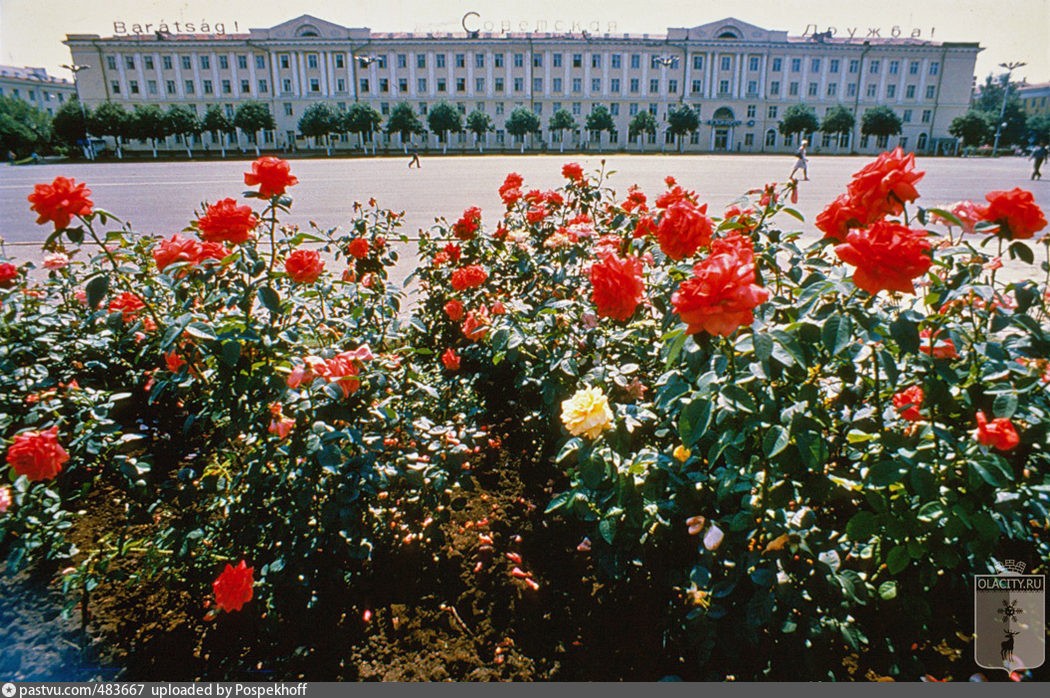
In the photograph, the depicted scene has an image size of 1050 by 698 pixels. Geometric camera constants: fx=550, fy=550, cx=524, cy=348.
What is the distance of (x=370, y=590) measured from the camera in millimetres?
1920

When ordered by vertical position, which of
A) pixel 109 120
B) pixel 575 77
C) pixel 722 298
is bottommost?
pixel 722 298

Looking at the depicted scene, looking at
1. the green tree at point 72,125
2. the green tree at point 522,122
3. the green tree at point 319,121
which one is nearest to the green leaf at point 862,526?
the green tree at point 522,122

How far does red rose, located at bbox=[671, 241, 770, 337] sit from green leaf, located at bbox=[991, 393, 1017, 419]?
622 millimetres

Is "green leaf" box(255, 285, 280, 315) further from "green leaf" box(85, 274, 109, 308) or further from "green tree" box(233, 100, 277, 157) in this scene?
"green tree" box(233, 100, 277, 157)

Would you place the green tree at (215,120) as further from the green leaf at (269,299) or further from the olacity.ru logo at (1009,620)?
Result: the olacity.ru logo at (1009,620)

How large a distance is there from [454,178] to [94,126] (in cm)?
3662

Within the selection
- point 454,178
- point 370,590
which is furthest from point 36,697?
point 454,178

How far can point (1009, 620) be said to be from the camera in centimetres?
144

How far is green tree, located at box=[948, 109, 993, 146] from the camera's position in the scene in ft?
159

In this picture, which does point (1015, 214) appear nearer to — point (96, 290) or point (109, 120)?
point (96, 290)

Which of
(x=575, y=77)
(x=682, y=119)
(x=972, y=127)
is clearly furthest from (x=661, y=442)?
(x=972, y=127)

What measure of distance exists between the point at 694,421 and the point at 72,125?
2040 inches

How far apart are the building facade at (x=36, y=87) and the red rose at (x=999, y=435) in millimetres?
88054

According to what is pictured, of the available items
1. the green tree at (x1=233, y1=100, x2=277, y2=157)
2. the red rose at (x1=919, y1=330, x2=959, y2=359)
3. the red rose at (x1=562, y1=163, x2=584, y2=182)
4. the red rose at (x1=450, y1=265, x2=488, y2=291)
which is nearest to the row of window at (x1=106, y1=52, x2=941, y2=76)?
the green tree at (x1=233, y1=100, x2=277, y2=157)
